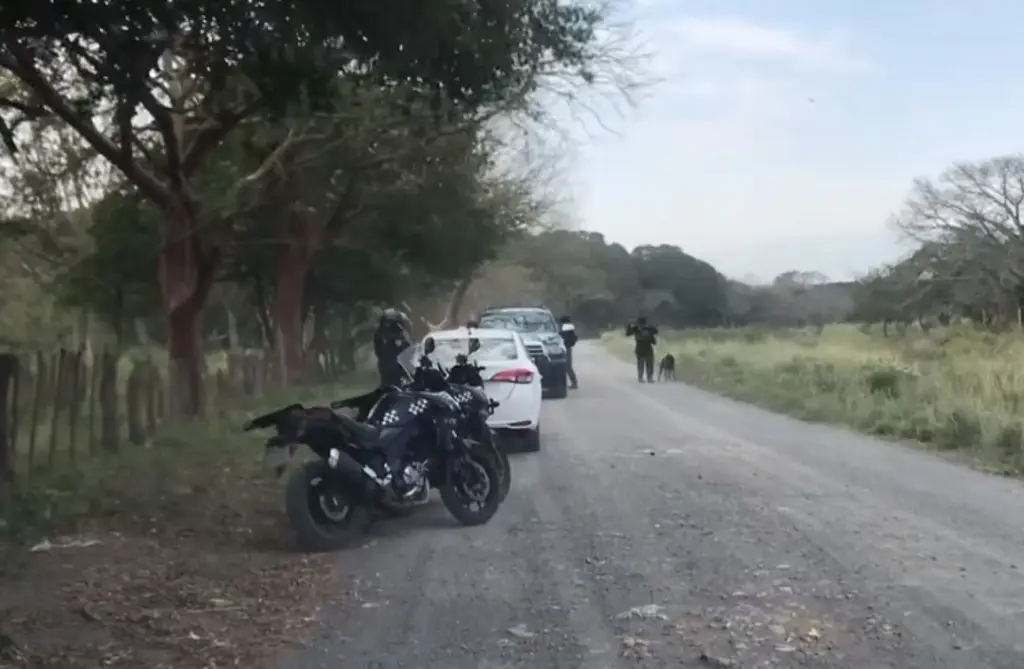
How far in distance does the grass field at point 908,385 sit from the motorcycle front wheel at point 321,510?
8.05 m

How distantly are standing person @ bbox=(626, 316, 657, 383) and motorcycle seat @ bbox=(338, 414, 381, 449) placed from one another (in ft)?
77.9

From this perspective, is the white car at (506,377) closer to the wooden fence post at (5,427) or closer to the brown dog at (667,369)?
the wooden fence post at (5,427)

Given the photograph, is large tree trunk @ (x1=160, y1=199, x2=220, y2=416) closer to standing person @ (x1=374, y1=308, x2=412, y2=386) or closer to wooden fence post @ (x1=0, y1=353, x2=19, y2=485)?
standing person @ (x1=374, y1=308, x2=412, y2=386)

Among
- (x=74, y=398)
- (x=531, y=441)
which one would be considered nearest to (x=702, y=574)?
(x=74, y=398)

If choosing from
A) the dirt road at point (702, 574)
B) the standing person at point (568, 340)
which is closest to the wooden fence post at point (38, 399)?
the dirt road at point (702, 574)

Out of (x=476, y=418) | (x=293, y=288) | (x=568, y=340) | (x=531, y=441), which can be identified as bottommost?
(x=531, y=441)

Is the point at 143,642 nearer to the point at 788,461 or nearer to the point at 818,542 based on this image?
the point at 818,542

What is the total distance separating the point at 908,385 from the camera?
1001 inches

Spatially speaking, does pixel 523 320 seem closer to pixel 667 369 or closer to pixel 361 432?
pixel 667 369

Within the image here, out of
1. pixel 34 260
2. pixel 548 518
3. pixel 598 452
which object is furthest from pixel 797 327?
pixel 548 518

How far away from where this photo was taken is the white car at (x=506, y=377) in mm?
16266

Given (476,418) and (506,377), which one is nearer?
(476,418)

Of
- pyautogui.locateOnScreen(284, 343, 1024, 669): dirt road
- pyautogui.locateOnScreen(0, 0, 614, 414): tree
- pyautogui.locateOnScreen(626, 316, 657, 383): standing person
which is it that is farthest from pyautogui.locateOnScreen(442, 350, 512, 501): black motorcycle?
pyautogui.locateOnScreen(626, 316, 657, 383): standing person

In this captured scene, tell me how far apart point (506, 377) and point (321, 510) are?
6.18m
